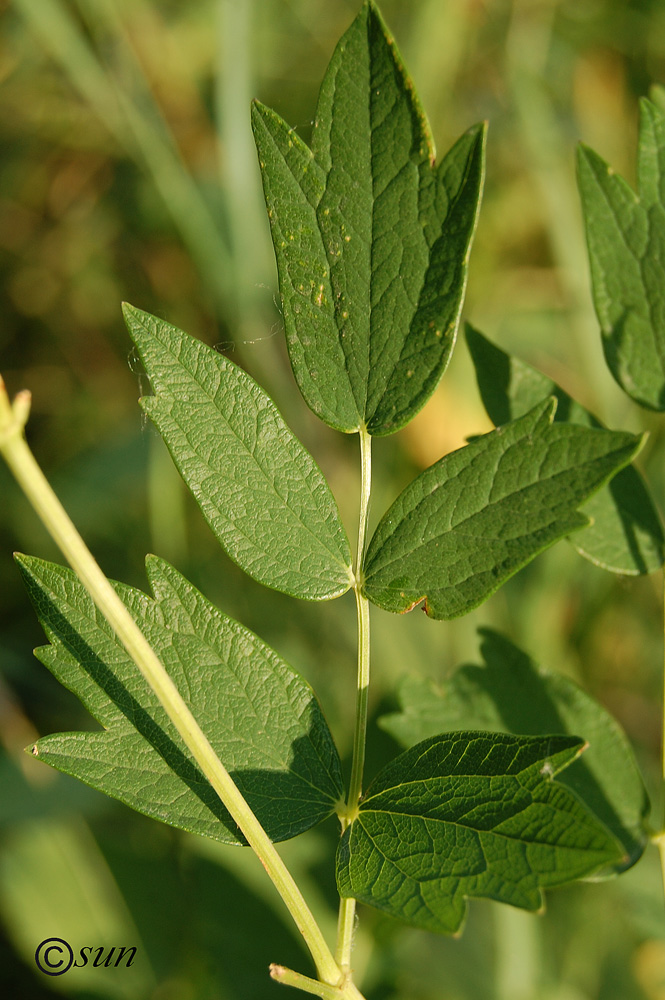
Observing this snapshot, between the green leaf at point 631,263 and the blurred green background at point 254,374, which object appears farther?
the blurred green background at point 254,374

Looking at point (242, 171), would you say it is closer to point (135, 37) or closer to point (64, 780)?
point (135, 37)

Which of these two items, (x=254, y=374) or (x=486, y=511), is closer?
(x=486, y=511)

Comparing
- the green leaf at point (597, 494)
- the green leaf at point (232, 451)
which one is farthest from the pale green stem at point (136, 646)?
the green leaf at point (597, 494)

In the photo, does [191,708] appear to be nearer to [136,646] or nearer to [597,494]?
[136,646]

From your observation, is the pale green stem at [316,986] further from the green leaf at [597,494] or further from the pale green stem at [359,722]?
the green leaf at [597,494]

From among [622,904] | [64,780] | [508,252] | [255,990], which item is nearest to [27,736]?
[64,780]

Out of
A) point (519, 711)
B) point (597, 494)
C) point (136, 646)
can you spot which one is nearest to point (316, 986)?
A: point (136, 646)
